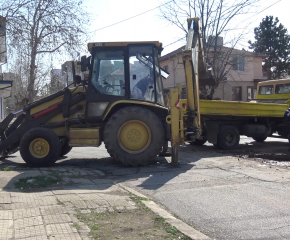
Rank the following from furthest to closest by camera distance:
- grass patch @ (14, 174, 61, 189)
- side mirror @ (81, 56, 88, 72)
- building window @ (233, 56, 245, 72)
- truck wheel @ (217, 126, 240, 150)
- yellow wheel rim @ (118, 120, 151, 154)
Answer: building window @ (233, 56, 245, 72), truck wheel @ (217, 126, 240, 150), side mirror @ (81, 56, 88, 72), yellow wheel rim @ (118, 120, 151, 154), grass patch @ (14, 174, 61, 189)

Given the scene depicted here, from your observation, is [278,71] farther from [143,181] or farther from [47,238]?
[47,238]

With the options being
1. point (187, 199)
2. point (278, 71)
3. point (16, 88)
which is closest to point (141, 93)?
point (187, 199)

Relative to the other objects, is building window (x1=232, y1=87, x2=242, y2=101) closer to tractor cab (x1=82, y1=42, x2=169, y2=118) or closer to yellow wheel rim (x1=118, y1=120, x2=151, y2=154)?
tractor cab (x1=82, y1=42, x2=169, y2=118)

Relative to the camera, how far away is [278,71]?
145ft

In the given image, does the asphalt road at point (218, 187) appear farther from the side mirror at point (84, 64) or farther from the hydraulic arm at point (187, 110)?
the side mirror at point (84, 64)

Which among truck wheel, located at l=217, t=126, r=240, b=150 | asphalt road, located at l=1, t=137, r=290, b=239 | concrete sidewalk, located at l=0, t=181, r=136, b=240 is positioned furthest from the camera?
truck wheel, located at l=217, t=126, r=240, b=150

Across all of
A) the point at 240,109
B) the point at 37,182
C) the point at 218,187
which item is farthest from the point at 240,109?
the point at 37,182

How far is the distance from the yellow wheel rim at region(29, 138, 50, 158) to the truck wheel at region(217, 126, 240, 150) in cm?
594

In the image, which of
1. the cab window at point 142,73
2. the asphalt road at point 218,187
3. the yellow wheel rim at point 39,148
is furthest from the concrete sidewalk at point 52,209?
the cab window at point 142,73

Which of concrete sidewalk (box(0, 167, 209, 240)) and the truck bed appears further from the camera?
the truck bed

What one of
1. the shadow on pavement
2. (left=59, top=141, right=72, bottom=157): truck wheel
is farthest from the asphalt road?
(left=59, top=141, right=72, bottom=157): truck wheel

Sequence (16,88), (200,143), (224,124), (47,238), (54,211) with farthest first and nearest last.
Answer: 1. (16,88)
2. (200,143)
3. (224,124)
4. (54,211)
5. (47,238)

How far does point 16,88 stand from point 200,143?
1259 inches

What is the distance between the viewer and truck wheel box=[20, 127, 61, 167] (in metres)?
9.68
